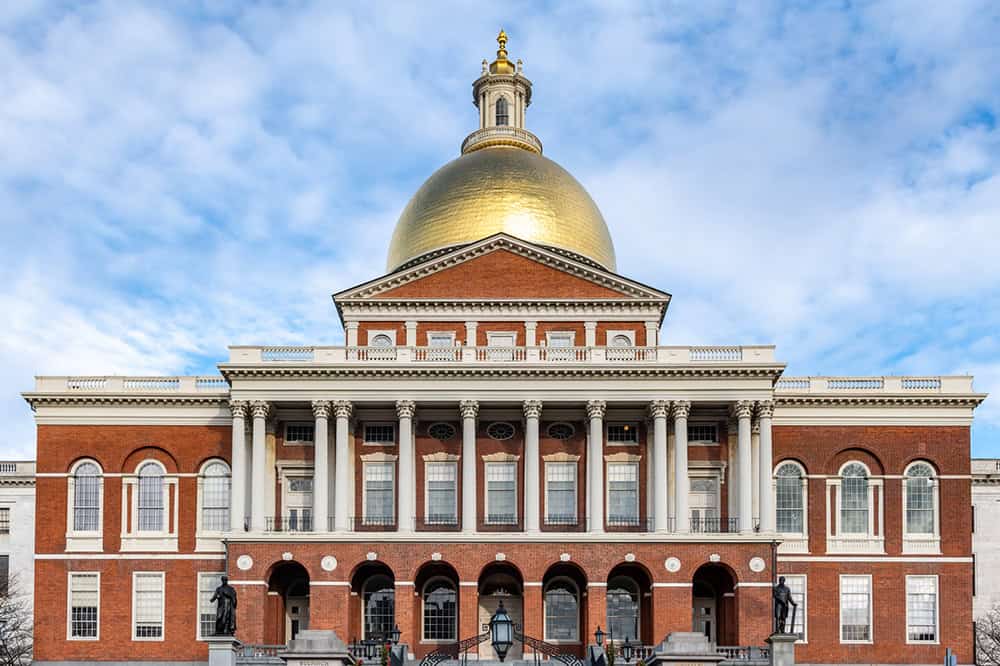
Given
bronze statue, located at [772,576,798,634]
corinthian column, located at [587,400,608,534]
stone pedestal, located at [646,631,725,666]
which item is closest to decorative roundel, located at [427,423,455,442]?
corinthian column, located at [587,400,608,534]

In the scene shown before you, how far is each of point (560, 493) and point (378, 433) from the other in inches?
333

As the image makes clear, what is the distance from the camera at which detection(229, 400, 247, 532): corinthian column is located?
58.8 meters

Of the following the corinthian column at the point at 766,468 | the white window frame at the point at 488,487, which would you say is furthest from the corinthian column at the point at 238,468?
the corinthian column at the point at 766,468

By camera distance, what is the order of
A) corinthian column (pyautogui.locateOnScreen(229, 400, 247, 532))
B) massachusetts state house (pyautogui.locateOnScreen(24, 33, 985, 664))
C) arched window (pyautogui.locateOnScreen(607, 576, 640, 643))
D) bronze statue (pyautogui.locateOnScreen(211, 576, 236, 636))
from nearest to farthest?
bronze statue (pyautogui.locateOnScreen(211, 576, 236, 636)) < massachusetts state house (pyautogui.locateOnScreen(24, 33, 985, 664)) < corinthian column (pyautogui.locateOnScreen(229, 400, 247, 532)) < arched window (pyautogui.locateOnScreen(607, 576, 640, 643))

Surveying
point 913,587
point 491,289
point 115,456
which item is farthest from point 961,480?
point 115,456

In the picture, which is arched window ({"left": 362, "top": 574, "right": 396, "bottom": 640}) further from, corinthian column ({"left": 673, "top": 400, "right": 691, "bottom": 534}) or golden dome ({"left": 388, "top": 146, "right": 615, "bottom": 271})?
golden dome ({"left": 388, "top": 146, "right": 615, "bottom": 271})

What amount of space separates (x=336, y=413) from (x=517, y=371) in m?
7.91

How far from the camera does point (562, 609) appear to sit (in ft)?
200

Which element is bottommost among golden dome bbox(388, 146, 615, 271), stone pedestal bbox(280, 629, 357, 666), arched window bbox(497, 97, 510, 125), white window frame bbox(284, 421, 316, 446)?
stone pedestal bbox(280, 629, 357, 666)

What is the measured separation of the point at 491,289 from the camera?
212 feet

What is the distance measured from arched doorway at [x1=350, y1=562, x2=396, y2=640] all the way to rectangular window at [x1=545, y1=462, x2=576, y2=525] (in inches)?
293

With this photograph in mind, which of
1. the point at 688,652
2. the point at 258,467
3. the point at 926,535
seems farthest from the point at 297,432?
the point at 688,652

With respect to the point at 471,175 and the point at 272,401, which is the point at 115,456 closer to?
the point at 272,401

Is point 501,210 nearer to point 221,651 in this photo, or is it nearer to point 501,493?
point 501,493
